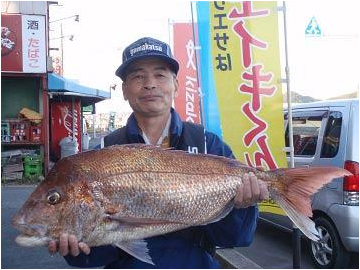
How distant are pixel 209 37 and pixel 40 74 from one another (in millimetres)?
9038

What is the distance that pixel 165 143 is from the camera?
2.55 metres

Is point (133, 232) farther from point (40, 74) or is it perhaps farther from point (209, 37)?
point (40, 74)

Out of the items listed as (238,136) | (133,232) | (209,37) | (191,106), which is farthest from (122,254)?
(191,106)

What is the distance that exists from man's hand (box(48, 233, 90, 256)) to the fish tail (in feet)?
3.50

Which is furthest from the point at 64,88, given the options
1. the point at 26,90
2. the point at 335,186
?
the point at 335,186

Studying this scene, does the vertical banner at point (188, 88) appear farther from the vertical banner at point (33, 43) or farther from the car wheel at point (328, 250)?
the vertical banner at point (33, 43)

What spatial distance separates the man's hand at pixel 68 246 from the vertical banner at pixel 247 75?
3016mm

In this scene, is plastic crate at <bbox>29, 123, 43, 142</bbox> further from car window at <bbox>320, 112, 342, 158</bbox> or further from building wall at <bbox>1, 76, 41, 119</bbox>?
car window at <bbox>320, 112, 342, 158</bbox>

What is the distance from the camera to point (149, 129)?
2568 mm

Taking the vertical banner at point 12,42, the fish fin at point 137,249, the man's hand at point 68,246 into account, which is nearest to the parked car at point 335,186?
the fish fin at point 137,249

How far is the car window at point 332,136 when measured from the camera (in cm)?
552

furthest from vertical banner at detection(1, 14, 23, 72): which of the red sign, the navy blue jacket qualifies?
the navy blue jacket

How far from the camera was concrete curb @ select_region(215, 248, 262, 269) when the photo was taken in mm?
5062

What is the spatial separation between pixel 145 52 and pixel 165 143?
547 millimetres
